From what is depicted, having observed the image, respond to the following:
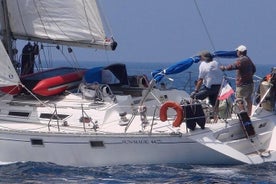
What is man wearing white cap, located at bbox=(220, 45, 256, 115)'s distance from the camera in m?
15.1

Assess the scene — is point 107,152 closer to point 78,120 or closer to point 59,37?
point 78,120

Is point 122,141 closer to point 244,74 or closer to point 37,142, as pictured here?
point 37,142

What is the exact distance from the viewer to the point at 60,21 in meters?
16.8

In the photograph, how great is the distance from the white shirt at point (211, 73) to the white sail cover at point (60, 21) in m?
2.71

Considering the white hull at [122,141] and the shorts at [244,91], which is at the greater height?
the shorts at [244,91]

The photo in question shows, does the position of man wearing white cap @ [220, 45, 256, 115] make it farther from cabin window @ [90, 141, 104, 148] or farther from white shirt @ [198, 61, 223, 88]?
cabin window @ [90, 141, 104, 148]

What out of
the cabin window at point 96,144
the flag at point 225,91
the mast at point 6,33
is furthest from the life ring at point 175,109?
the mast at point 6,33

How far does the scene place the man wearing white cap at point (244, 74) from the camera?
15.1 metres

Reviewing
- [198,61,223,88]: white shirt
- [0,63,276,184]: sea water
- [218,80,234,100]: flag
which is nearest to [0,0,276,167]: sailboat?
[0,63,276,184]: sea water

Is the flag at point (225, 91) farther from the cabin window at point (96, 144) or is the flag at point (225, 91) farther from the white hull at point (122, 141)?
the cabin window at point (96, 144)

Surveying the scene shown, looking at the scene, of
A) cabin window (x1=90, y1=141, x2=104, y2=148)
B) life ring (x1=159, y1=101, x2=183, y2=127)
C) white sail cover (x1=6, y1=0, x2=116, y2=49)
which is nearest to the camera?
life ring (x1=159, y1=101, x2=183, y2=127)

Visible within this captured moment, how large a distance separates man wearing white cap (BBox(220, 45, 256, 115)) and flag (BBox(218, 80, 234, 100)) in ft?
1.81

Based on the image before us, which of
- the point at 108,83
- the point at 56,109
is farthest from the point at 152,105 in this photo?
the point at 56,109

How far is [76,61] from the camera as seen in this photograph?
17.9 meters
